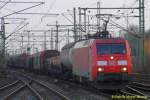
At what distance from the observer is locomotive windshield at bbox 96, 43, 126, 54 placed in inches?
899

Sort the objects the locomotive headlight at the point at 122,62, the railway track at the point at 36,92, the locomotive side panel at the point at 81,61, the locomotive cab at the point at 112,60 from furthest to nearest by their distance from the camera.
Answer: the locomotive side panel at the point at 81,61, the locomotive headlight at the point at 122,62, the locomotive cab at the point at 112,60, the railway track at the point at 36,92

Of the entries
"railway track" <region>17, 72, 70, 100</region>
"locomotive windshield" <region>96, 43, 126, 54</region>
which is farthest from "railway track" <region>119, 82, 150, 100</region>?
"railway track" <region>17, 72, 70, 100</region>

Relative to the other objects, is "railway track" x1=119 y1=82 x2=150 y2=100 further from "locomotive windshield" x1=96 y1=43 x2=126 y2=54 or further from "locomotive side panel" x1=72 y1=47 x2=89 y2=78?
"locomotive side panel" x1=72 y1=47 x2=89 y2=78

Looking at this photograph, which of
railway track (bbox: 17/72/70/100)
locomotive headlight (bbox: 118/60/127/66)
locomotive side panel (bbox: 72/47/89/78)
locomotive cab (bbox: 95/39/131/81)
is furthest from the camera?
locomotive side panel (bbox: 72/47/89/78)

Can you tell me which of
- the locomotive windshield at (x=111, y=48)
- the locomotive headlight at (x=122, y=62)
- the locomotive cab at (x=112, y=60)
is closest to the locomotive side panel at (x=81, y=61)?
the locomotive windshield at (x=111, y=48)

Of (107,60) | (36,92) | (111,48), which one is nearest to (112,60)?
(107,60)

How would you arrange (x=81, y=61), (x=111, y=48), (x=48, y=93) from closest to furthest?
(x=111, y=48)
(x=48, y=93)
(x=81, y=61)

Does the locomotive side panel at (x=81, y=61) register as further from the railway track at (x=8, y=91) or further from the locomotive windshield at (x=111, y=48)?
the railway track at (x=8, y=91)

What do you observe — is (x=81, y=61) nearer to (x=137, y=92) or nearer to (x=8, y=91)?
(x=137, y=92)

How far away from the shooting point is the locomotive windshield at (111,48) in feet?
74.9

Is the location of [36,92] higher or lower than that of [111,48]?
lower

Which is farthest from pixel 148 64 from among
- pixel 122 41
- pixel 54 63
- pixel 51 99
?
pixel 51 99

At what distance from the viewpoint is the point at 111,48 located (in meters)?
23.0

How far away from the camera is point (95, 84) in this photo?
22031 mm
